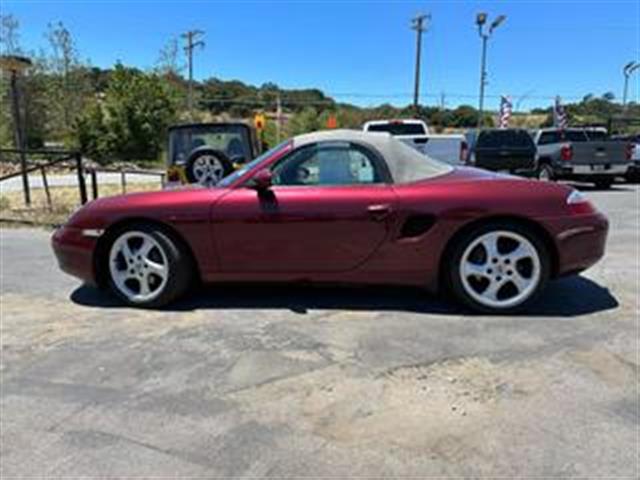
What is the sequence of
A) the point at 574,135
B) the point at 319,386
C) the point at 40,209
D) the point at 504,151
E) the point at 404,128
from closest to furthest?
the point at 319,386 < the point at 40,209 < the point at 504,151 < the point at 404,128 < the point at 574,135

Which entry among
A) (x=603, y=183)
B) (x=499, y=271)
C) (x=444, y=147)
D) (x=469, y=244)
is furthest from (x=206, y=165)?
(x=603, y=183)

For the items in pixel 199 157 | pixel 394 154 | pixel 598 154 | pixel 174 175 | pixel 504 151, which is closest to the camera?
pixel 394 154

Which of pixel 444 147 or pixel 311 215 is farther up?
pixel 444 147

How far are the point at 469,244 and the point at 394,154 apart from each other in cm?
89

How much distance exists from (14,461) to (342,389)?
1.62m

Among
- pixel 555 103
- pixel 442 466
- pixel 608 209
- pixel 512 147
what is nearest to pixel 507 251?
pixel 442 466

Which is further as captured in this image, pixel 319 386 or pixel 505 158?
pixel 505 158

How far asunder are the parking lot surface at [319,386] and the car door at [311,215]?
1.40 feet

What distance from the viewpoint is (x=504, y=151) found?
15.7 metres

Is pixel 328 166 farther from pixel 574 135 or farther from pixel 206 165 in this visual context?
pixel 574 135

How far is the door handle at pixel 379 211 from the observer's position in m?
4.57

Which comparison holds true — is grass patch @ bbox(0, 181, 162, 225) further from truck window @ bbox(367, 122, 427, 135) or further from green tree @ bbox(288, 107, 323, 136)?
green tree @ bbox(288, 107, 323, 136)

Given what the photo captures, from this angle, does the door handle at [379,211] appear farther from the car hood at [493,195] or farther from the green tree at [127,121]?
the green tree at [127,121]

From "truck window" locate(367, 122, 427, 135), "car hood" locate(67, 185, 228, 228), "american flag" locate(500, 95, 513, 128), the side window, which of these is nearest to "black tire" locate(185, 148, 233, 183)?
"car hood" locate(67, 185, 228, 228)
